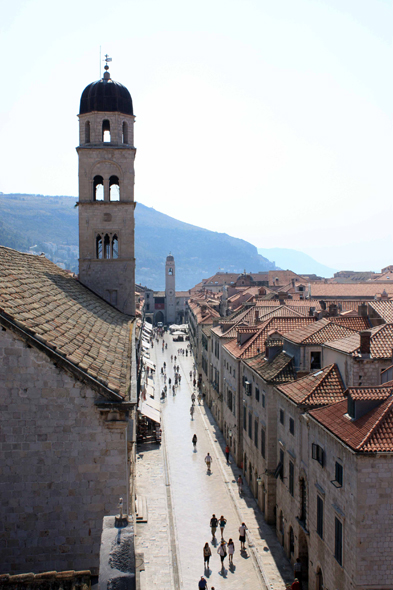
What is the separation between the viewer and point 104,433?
1261 centimetres

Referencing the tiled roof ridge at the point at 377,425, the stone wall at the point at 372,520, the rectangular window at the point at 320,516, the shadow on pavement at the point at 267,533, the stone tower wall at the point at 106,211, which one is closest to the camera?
the stone wall at the point at 372,520

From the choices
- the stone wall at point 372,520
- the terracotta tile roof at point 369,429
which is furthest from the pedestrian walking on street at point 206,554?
the stone wall at point 372,520

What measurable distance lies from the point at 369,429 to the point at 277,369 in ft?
39.9

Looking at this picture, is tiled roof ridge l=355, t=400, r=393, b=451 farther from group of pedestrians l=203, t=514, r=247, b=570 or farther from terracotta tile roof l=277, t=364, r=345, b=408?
group of pedestrians l=203, t=514, r=247, b=570

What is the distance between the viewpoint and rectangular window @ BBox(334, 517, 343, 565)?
754 inches

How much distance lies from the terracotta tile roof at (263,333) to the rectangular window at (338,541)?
19.0m

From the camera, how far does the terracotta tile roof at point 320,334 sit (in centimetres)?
2972

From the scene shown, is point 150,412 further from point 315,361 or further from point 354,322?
point 315,361

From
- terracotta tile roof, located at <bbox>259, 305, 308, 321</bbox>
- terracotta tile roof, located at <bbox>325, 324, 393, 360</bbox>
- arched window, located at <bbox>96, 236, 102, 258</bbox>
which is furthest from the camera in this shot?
terracotta tile roof, located at <bbox>259, 305, 308, 321</bbox>

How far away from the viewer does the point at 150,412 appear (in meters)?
45.5

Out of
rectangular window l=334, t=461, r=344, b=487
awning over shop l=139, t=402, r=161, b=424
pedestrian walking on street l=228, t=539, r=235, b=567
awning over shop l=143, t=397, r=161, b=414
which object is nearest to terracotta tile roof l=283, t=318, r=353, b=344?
pedestrian walking on street l=228, t=539, r=235, b=567

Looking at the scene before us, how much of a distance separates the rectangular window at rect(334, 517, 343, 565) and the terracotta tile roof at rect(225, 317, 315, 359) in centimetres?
1896

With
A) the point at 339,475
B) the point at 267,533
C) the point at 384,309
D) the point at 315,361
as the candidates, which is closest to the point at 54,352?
the point at 339,475

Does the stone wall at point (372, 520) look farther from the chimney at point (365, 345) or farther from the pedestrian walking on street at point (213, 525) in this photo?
the pedestrian walking on street at point (213, 525)
